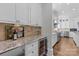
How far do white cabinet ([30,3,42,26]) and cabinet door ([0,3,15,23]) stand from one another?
25 cm

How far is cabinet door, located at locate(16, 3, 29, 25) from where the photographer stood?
1.79 meters

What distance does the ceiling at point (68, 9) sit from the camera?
180 centimetres

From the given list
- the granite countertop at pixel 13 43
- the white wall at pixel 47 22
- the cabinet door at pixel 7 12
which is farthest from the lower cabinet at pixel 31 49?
the cabinet door at pixel 7 12

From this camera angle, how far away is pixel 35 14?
1853 mm

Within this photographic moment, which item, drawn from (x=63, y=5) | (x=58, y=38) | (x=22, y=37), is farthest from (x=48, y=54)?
(x=63, y=5)

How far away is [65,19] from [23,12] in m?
0.57

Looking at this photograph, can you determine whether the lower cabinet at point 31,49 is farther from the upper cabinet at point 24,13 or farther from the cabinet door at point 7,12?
the cabinet door at point 7,12

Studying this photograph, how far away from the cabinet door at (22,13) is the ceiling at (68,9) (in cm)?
38

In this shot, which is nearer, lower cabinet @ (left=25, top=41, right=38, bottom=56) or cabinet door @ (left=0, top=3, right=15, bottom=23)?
cabinet door @ (left=0, top=3, right=15, bottom=23)

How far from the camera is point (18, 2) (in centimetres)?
180

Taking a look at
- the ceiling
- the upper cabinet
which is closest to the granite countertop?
the upper cabinet

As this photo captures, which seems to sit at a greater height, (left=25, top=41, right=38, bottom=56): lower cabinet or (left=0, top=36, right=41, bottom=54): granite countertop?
(left=0, top=36, right=41, bottom=54): granite countertop

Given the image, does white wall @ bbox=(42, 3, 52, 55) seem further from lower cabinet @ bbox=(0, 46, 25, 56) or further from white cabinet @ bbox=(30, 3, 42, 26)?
lower cabinet @ bbox=(0, 46, 25, 56)

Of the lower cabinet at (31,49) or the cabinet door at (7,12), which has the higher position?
the cabinet door at (7,12)
